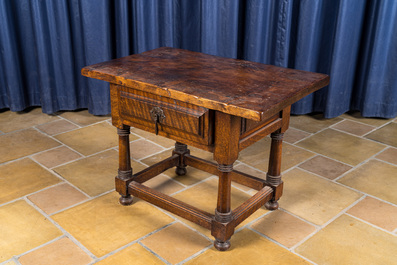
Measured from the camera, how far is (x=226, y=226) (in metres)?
2.00

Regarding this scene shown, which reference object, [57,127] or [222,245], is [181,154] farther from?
[57,127]

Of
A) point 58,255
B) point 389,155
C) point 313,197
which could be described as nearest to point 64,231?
point 58,255

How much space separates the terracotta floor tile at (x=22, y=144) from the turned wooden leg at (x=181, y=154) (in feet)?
2.90

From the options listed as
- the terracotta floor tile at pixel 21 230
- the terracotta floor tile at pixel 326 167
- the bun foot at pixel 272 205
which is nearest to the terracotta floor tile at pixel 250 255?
the bun foot at pixel 272 205

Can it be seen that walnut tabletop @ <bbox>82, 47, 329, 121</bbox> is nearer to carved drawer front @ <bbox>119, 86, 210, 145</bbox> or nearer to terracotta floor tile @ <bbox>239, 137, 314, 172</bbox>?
carved drawer front @ <bbox>119, 86, 210, 145</bbox>

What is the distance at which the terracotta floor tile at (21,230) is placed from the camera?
2.03m

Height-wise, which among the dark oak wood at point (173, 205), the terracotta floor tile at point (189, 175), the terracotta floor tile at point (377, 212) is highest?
the dark oak wood at point (173, 205)

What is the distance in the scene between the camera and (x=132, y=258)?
197cm

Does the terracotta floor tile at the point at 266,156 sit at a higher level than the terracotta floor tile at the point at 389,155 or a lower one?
lower

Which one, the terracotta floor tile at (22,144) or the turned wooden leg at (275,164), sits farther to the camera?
the terracotta floor tile at (22,144)

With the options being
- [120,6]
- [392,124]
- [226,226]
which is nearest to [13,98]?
[120,6]

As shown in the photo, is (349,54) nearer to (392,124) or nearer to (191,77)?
(392,124)

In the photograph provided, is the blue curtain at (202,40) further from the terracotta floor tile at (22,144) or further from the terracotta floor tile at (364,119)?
the terracotta floor tile at (22,144)

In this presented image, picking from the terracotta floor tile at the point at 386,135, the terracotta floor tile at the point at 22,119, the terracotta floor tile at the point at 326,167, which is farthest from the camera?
the terracotta floor tile at the point at 22,119
